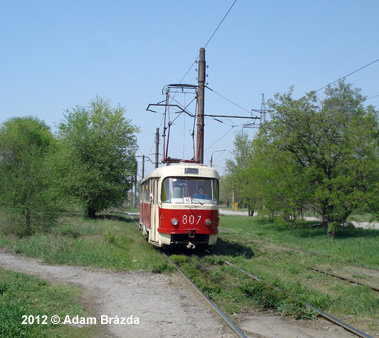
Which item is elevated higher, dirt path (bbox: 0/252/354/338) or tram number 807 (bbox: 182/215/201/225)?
tram number 807 (bbox: 182/215/201/225)

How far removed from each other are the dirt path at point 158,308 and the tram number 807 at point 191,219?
257 centimetres

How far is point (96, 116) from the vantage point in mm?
40438

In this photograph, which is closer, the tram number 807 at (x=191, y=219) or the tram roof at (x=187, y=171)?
the tram number 807 at (x=191, y=219)

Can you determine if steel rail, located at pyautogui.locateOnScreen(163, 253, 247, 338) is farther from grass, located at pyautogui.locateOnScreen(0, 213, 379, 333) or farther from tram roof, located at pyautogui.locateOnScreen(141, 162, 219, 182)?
tram roof, located at pyautogui.locateOnScreen(141, 162, 219, 182)

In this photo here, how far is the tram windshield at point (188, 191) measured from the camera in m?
13.4

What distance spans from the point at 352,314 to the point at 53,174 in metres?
14.8

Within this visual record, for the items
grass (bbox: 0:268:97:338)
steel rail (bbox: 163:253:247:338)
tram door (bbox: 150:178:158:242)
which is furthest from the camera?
tram door (bbox: 150:178:158:242)

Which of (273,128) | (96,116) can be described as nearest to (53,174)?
(273,128)

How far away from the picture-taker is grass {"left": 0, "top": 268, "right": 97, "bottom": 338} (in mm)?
5680

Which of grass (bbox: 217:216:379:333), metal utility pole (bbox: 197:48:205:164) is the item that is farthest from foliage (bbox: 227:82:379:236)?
metal utility pole (bbox: 197:48:205:164)

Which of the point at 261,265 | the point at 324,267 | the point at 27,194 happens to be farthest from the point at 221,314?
the point at 27,194

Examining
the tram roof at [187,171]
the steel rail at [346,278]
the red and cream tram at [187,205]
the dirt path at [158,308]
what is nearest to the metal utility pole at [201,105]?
the tram roof at [187,171]

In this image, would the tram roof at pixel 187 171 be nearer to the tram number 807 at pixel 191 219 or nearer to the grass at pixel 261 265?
the tram number 807 at pixel 191 219

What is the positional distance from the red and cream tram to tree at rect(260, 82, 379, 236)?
7.92 metres
